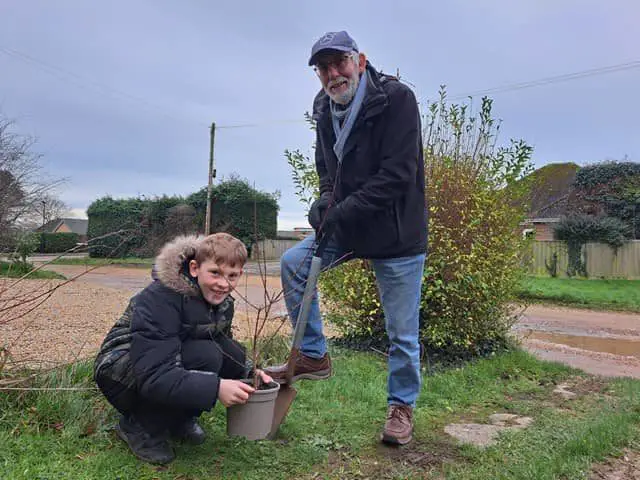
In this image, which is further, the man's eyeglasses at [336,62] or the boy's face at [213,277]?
the man's eyeglasses at [336,62]

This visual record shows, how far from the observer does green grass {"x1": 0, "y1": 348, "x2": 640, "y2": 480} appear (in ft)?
7.86

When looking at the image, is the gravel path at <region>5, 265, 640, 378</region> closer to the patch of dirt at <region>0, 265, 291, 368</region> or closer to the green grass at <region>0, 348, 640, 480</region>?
the patch of dirt at <region>0, 265, 291, 368</region>

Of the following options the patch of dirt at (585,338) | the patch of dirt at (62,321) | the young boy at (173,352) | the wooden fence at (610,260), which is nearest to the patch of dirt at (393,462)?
the young boy at (173,352)

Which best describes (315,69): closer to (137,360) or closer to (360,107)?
(360,107)

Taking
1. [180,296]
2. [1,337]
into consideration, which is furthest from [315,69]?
[1,337]

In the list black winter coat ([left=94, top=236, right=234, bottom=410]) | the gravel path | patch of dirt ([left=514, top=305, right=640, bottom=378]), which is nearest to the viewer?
black winter coat ([left=94, top=236, right=234, bottom=410])

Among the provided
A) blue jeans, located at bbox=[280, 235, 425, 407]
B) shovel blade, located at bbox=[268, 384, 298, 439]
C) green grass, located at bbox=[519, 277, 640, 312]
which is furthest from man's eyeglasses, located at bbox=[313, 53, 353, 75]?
green grass, located at bbox=[519, 277, 640, 312]

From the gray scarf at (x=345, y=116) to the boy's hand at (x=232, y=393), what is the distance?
4.37 feet

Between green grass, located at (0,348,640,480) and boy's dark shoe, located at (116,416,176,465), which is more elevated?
boy's dark shoe, located at (116,416,176,465)

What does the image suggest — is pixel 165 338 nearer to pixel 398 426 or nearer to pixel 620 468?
pixel 398 426

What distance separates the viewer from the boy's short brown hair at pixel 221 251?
8.22 feet

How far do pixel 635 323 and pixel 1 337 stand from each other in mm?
10883

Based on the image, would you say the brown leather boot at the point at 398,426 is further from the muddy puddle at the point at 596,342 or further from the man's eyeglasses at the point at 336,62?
the muddy puddle at the point at 596,342

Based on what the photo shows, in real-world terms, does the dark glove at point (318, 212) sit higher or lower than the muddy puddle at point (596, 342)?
higher
